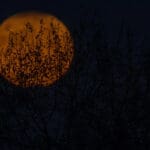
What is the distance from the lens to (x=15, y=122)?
11148 mm

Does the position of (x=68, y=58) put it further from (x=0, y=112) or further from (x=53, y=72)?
(x=0, y=112)

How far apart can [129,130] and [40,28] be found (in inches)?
97.3

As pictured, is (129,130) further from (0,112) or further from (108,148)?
(0,112)

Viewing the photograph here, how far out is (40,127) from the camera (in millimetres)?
11141

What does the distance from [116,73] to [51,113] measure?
168 cm

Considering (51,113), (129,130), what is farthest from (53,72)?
(129,130)

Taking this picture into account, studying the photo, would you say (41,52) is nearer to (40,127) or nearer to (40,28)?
(40,28)

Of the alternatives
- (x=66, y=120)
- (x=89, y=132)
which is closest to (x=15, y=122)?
(x=66, y=120)

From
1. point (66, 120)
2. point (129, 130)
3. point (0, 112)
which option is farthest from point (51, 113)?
point (129, 130)

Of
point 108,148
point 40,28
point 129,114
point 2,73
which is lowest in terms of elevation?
point 108,148

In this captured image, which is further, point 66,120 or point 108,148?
point 66,120

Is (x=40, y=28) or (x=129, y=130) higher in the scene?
(x=40, y=28)

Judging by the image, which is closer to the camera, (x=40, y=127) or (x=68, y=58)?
(x=68, y=58)

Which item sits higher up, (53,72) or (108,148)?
(53,72)
